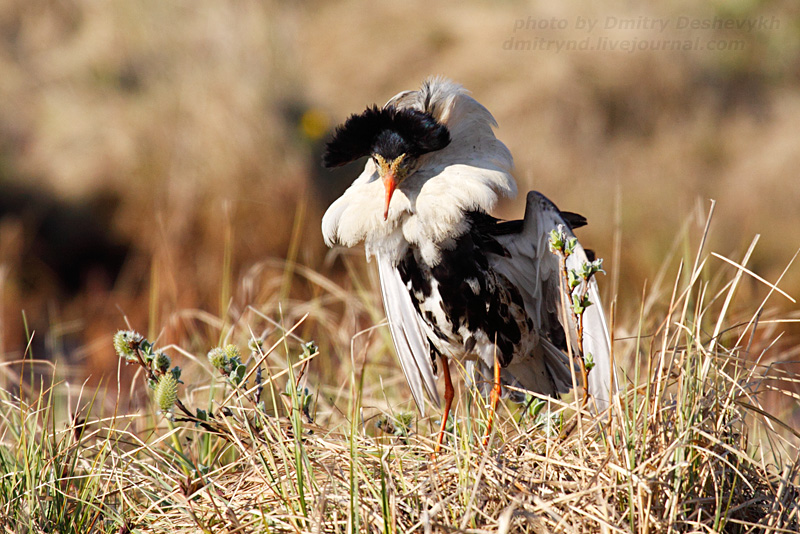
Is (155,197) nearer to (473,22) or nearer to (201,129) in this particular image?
(201,129)

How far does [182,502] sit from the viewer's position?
6.45 feet

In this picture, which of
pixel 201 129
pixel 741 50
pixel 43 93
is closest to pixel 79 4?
pixel 43 93

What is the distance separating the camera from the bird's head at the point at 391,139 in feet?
7.39

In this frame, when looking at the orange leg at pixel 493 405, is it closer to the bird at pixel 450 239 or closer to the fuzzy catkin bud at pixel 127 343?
the bird at pixel 450 239

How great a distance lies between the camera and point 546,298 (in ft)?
8.62

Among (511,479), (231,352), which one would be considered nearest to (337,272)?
(231,352)

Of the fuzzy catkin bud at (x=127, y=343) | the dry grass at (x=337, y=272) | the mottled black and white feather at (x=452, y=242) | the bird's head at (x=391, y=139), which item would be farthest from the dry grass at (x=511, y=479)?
the bird's head at (x=391, y=139)

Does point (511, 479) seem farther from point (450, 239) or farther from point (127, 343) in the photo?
point (127, 343)

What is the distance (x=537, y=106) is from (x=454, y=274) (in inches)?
267

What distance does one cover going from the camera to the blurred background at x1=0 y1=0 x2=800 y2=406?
6.20 metres

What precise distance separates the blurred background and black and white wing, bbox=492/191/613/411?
3.41 ft

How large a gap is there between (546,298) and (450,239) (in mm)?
480

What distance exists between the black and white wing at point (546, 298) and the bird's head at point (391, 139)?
417 millimetres

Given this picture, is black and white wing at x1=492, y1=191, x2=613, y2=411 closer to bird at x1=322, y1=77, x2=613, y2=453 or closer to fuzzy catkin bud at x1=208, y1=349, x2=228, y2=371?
bird at x1=322, y1=77, x2=613, y2=453
